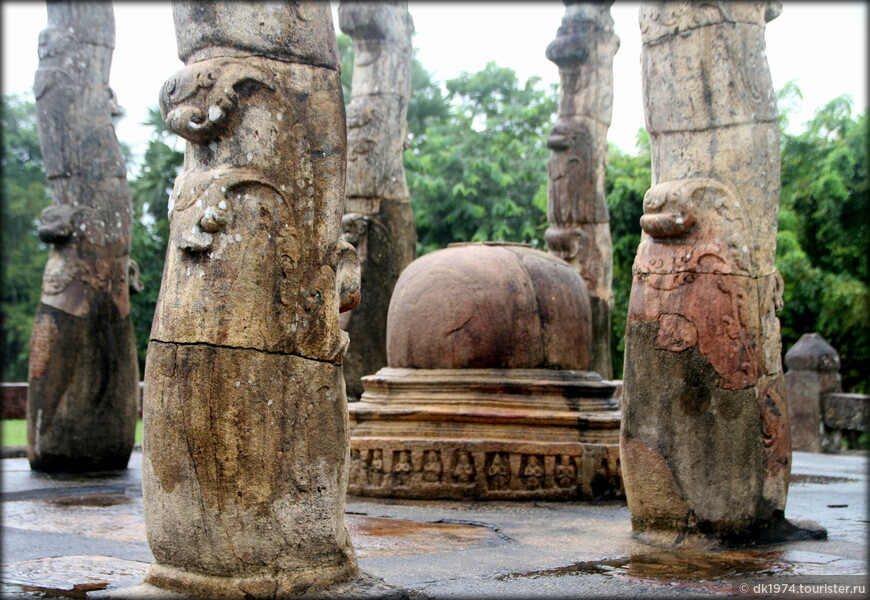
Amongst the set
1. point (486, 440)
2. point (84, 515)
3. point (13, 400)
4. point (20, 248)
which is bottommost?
point (84, 515)

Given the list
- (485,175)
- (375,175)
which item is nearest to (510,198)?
(485,175)

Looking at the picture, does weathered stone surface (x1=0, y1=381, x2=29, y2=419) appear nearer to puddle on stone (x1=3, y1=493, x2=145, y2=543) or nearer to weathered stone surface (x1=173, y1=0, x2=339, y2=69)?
puddle on stone (x1=3, y1=493, x2=145, y2=543)

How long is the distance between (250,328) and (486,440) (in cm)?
398

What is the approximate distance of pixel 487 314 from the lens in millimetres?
8320

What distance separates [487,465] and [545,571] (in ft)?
9.01

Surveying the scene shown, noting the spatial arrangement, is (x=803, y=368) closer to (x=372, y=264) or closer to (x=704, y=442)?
(x=372, y=264)

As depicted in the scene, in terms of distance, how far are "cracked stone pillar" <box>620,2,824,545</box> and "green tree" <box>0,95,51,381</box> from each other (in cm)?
1929

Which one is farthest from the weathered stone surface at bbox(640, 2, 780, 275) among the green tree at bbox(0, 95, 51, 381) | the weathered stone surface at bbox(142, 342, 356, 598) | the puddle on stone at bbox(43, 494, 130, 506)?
the green tree at bbox(0, 95, 51, 381)

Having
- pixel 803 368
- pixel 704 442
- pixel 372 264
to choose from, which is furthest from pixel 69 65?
pixel 803 368

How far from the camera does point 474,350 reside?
837 centimetres

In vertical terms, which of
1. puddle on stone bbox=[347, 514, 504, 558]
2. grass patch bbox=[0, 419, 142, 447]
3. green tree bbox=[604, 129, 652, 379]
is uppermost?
green tree bbox=[604, 129, 652, 379]

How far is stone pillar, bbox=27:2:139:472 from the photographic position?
9.21m

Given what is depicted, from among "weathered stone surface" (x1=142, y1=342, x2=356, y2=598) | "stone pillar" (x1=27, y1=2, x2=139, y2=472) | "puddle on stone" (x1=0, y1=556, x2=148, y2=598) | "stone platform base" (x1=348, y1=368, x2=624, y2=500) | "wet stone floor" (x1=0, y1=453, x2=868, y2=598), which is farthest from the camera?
"stone pillar" (x1=27, y1=2, x2=139, y2=472)

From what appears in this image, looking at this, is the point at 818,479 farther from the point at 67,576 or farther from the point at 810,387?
the point at 67,576
